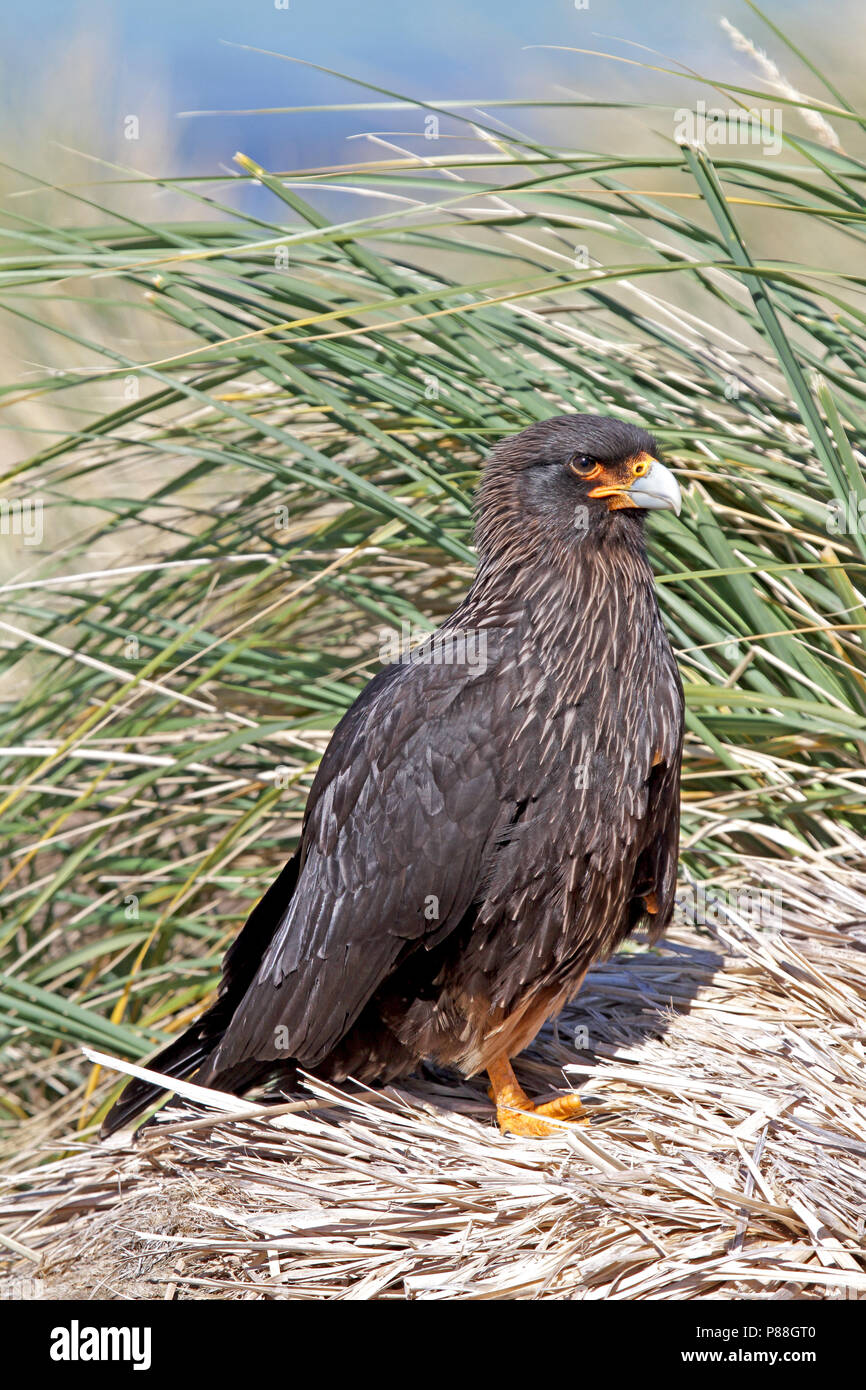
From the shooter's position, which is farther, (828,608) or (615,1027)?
(828,608)

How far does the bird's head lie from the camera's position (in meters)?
2.47

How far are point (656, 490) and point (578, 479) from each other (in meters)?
0.17

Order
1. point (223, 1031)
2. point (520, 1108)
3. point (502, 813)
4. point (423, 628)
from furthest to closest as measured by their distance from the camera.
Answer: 1. point (423, 628)
2. point (223, 1031)
3. point (520, 1108)
4. point (502, 813)

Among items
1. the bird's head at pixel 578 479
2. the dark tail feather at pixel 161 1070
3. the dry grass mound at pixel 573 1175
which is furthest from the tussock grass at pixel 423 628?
the bird's head at pixel 578 479

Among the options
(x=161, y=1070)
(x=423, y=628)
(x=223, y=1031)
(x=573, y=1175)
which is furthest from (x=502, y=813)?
(x=423, y=628)

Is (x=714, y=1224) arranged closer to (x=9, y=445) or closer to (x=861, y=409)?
(x=861, y=409)

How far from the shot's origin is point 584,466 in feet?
8.21

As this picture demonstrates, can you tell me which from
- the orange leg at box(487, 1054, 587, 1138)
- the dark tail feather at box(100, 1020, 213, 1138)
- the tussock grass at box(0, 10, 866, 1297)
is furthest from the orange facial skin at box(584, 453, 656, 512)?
the dark tail feather at box(100, 1020, 213, 1138)

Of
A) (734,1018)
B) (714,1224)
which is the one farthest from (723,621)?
(714,1224)

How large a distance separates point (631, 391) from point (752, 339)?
1657 millimetres

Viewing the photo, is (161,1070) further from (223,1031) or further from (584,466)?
(584,466)

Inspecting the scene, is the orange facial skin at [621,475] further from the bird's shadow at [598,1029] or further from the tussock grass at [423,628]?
the bird's shadow at [598,1029]

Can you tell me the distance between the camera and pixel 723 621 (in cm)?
310

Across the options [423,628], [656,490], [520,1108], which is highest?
[656,490]
